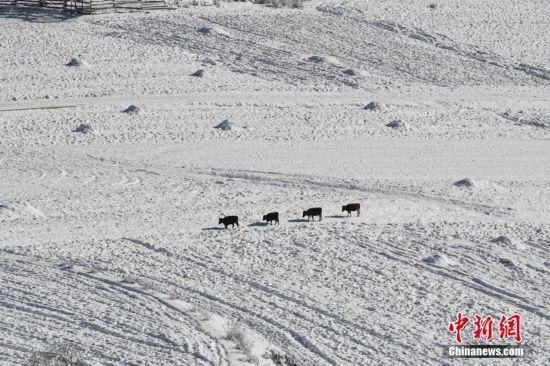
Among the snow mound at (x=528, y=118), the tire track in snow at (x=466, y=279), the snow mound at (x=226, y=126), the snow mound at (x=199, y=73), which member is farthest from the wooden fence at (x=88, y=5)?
the tire track in snow at (x=466, y=279)

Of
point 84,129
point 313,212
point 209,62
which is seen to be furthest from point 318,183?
point 209,62

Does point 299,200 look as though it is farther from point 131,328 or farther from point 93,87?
point 93,87

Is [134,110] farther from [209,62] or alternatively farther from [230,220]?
[230,220]

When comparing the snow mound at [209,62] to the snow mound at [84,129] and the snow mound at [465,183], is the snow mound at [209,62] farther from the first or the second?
the snow mound at [465,183]

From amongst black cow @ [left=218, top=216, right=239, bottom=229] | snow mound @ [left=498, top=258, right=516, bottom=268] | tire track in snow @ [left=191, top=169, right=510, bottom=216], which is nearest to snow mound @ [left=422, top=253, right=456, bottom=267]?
snow mound @ [left=498, top=258, right=516, bottom=268]

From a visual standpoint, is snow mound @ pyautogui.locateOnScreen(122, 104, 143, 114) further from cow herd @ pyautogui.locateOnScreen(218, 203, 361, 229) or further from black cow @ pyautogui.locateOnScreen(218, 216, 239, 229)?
black cow @ pyautogui.locateOnScreen(218, 216, 239, 229)

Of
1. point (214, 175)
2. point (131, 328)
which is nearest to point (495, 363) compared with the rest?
point (131, 328)

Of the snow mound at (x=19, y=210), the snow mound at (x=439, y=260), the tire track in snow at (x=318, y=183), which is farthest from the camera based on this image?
the tire track in snow at (x=318, y=183)
